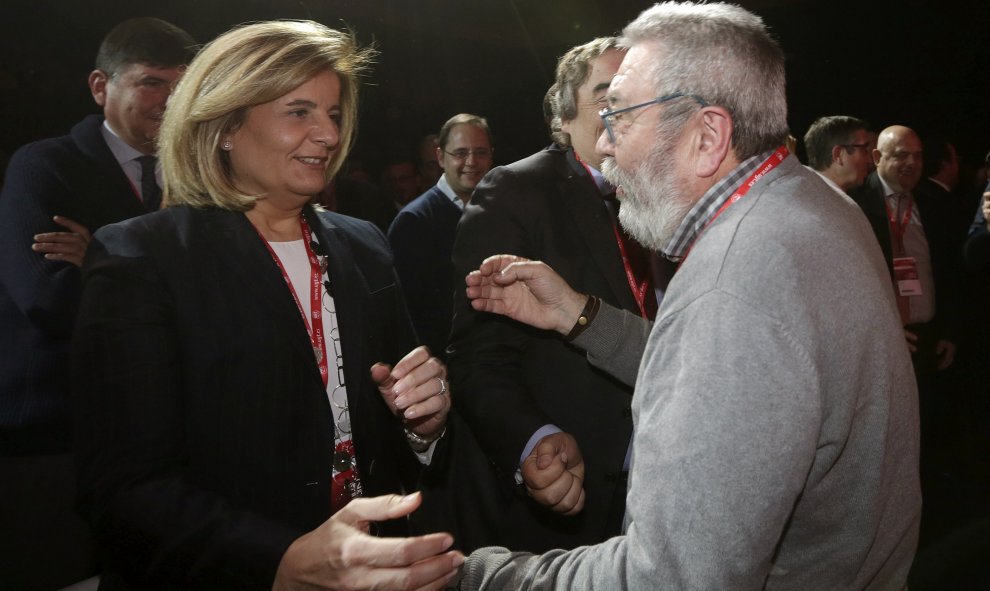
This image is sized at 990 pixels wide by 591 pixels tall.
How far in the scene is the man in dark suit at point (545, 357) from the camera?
2043 mm

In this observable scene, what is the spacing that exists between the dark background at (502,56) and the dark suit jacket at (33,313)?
4392mm

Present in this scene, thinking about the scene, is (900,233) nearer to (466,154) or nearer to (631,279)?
(466,154)

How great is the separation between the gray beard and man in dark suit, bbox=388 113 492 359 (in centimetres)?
272

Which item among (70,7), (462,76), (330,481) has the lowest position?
(330,481)

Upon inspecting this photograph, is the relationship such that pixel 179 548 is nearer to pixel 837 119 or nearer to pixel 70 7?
pixel 837 119

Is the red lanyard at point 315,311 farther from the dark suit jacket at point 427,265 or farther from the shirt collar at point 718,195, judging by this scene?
the dark suit jacket at point 427,265

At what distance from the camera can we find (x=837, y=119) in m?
4.84

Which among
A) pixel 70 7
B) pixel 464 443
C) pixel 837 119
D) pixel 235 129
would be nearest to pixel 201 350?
pixel 235 129

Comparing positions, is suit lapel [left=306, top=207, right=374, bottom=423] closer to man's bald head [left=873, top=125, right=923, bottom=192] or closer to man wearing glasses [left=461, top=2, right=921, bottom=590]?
man wearing glasses [left=461, top=2, right=921, bottom=590]

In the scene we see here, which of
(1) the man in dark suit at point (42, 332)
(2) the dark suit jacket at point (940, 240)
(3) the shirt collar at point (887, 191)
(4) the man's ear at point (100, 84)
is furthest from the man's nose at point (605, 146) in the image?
(3) the shirt collar at point (887, 191)

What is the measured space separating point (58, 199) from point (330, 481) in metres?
1.60

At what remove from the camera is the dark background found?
6570mm

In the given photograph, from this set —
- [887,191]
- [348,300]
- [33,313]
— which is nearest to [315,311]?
[348,300]

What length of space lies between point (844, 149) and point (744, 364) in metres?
4.46
